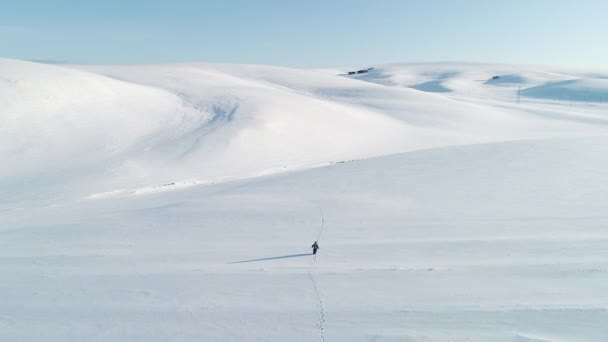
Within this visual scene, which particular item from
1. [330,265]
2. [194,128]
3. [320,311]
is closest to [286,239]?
[330,265]

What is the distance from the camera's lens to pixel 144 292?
3.70 m

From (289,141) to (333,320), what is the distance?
13172 mm

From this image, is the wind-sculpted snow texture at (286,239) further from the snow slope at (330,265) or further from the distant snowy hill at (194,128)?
the distant snowy hill at (194,128)

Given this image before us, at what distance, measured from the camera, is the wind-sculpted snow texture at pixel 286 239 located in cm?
315

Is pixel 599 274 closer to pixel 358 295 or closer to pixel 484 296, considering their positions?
pixel 484 296

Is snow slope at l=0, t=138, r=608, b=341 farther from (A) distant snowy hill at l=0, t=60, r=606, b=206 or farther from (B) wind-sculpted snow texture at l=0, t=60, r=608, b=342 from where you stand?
(A) distant snowy hill at l=0, t=60, r=606, b=206

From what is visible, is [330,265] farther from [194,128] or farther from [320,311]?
[194,128]

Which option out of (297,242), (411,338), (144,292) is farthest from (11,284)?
(411,338)

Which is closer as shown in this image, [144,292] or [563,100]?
[144,292]

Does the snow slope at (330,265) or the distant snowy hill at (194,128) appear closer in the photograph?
the snow slope at (330,265)

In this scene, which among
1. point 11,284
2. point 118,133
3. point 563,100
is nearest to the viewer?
point 11,284

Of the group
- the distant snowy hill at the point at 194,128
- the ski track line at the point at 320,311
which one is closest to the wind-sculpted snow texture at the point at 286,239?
the ski track line at the point at 320,311

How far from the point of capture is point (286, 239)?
530 cm

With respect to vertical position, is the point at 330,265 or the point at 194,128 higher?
the point at 194,128
